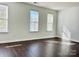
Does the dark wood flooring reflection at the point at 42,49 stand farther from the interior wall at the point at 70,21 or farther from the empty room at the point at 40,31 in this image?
the interior wall at the point at 70,21

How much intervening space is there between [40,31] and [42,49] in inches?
16.3

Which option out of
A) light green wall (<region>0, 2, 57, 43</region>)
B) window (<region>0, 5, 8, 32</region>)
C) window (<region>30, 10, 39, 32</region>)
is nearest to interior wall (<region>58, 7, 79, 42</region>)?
light green wall (<region>0, 2, 57, 43</region>)

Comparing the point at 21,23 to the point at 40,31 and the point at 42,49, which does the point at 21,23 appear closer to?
the point at 40,31

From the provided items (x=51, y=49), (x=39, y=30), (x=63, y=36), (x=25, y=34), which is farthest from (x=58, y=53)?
(x=25, y=34)

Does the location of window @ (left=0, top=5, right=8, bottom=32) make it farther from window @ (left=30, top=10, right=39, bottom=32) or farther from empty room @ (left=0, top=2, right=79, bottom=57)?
window @ (left=30, top=10, right=39, bottom=32)

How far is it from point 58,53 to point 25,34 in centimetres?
83

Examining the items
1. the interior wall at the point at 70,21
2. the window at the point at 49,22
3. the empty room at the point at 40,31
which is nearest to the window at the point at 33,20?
the empty room at the point at 40,31

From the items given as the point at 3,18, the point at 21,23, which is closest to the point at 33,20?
the point at 21,23

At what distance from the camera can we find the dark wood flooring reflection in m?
2.14

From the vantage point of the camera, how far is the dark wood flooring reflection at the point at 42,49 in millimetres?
2145

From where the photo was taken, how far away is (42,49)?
234cm

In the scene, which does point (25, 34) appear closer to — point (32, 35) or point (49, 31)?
point (32, 35)

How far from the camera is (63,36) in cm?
229

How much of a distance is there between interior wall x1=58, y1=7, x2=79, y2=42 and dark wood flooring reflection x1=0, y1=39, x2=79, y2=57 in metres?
0.21
